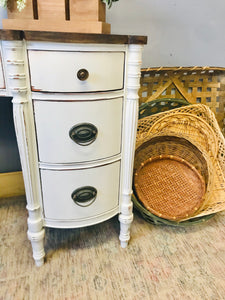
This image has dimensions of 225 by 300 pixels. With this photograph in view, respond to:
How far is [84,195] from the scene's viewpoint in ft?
3.04

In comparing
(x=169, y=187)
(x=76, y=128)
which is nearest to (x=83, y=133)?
(x=76, y=128)

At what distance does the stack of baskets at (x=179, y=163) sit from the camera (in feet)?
4.08

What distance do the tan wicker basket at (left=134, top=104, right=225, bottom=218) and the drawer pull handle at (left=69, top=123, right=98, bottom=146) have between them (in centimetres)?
46

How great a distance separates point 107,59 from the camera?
81 cm

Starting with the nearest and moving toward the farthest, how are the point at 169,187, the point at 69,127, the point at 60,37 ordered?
the point at 60,37 < the point at 69,127 < the point at 169,187

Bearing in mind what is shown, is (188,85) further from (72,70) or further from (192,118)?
(72,70)

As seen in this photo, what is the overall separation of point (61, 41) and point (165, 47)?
83 centimetres

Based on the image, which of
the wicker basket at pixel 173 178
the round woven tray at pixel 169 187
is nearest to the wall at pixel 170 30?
the wicker basket at pixel 173 178

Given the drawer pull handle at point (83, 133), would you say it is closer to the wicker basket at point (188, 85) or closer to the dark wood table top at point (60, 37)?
the dark wood table top at point (60, 37)

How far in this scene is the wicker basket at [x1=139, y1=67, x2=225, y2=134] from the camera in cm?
138

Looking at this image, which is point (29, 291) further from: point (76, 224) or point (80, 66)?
point (80, 66)

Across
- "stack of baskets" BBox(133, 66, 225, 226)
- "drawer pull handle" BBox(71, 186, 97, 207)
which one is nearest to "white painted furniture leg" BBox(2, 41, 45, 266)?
"drawer pull handle" BBox(71, 186, 97, 207)

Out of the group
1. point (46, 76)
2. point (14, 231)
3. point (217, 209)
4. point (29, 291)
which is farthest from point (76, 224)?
point (217, 209)

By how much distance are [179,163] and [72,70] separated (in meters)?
0.82
